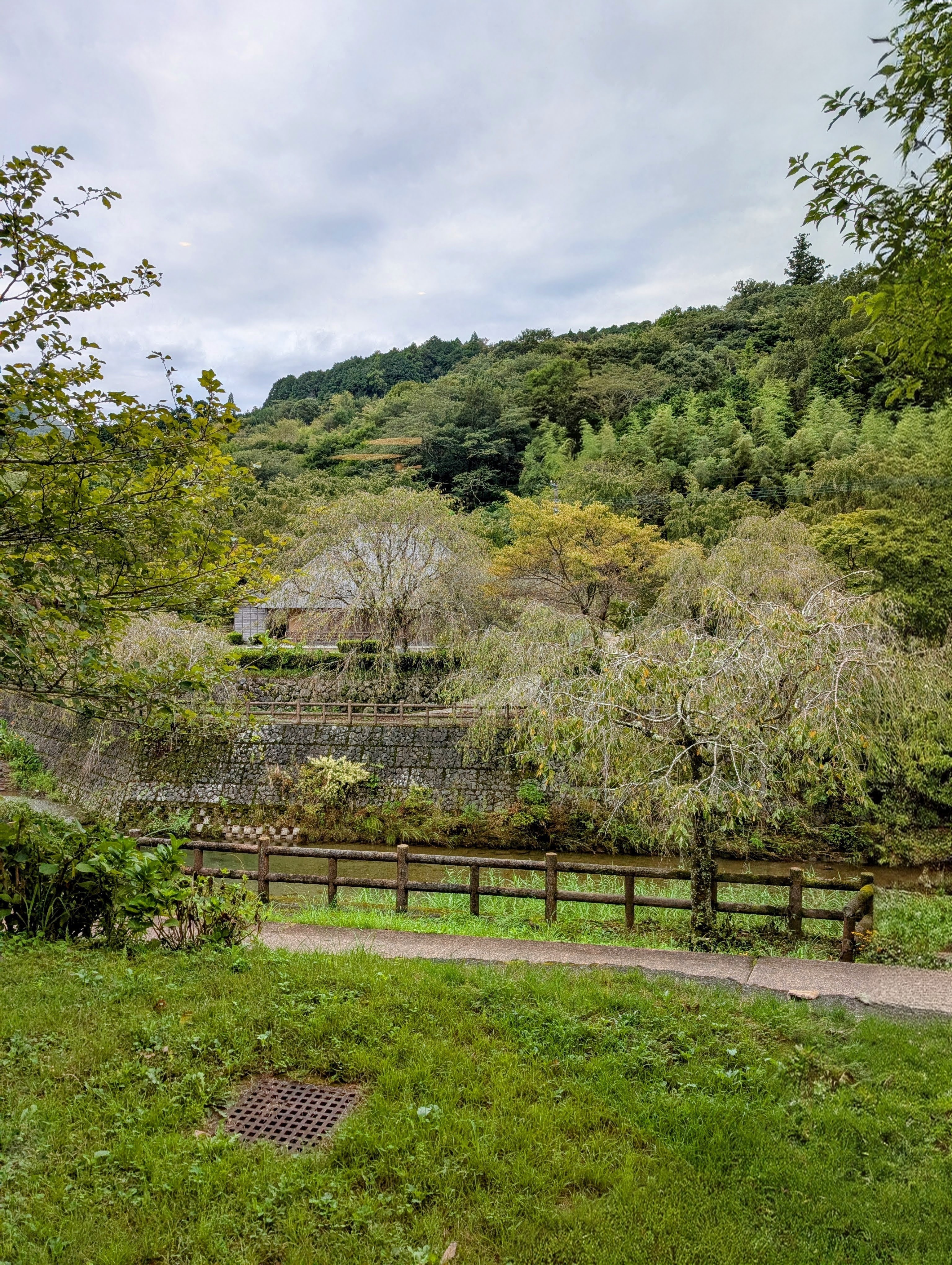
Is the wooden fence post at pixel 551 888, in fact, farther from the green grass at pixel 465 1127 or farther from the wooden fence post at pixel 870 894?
the green grass at pixel 465 1127

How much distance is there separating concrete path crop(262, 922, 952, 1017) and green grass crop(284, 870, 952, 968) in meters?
0.36

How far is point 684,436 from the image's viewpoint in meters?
29.8

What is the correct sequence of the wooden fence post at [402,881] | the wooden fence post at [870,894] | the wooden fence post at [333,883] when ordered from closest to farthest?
the wooden fence post at [870,894]
the wooden fence post at [402,881]
the wooden fence post at [333,883]

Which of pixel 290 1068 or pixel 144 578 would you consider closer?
pixel 290 1068

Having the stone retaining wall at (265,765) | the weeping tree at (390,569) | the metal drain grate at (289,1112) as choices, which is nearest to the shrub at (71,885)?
the metal drain grate at (289,1112)

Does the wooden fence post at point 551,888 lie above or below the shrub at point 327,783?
above

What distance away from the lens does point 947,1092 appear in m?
2.95

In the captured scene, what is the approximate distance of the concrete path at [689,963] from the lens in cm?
427

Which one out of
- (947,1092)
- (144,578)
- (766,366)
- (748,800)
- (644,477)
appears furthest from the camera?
(766,366)

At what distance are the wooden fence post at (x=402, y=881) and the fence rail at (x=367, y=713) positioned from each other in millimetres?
7497

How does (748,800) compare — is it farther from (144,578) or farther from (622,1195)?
(144,578)

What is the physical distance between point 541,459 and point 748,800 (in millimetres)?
32235

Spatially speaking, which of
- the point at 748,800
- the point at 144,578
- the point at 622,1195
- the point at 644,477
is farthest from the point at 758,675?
the point at 644,477

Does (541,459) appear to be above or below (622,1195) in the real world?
above
